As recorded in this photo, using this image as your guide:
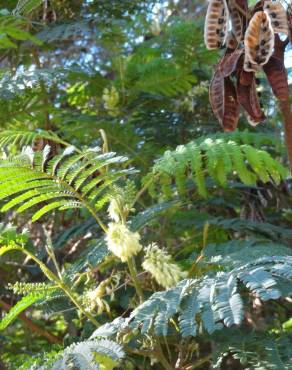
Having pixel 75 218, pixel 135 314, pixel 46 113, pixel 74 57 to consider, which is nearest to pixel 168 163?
pixel 135 314

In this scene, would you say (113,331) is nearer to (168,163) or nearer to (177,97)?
(168,163)

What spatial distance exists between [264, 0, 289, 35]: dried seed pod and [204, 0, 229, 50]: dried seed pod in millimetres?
145

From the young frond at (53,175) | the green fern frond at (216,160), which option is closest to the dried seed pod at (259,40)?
the green fern frond at (216,160)

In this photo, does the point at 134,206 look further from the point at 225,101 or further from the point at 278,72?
the point at 278,72

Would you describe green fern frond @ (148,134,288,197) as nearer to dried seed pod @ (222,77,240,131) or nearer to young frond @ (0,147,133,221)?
dried seed pod @ (222,77,240,131)

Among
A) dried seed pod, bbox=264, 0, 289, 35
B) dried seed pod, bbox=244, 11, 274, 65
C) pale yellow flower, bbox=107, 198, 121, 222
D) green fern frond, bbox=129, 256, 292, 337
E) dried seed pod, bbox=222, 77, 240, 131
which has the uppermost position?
dried seed pod, bbox=264, 0, 289, 35

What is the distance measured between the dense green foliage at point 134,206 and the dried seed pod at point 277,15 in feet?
1.42

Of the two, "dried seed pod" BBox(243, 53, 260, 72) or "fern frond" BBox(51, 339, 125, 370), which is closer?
"fern frond" BBox(51, 339, 125, 370)

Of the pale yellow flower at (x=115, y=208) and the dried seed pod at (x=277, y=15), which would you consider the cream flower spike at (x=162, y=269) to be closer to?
the pale yellow flower at (x=115, y=208)

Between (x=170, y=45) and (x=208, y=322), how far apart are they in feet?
8.22

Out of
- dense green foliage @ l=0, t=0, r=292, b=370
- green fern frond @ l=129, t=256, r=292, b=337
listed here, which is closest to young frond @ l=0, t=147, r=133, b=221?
dense green foliage @ l=0, t=0, r=292, b=370

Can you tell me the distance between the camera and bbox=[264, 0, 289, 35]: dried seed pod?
2088 millimetres

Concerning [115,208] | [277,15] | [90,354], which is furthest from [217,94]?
[90,354]

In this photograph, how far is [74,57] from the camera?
514 cm
